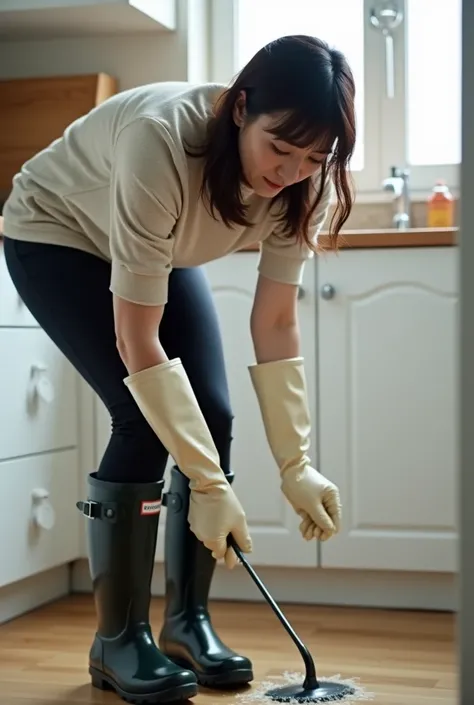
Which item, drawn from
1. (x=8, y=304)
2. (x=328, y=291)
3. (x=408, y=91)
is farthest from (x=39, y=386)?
(x=408, y=91)

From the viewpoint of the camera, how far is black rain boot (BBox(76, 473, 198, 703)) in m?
1.72

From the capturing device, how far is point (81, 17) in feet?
8.93

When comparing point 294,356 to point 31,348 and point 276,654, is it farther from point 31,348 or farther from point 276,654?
point 31,348

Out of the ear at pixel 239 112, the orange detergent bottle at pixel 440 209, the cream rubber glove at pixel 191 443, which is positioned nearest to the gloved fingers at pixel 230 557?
the cream rubber glove at pixel 191 443

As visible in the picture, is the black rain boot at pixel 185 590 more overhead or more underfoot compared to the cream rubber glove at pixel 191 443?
more underfoot

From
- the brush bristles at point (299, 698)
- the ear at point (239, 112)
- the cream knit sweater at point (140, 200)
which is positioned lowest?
the brush bristles at point (299, 698)

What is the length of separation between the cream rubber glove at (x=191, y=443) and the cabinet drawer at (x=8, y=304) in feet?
2.30

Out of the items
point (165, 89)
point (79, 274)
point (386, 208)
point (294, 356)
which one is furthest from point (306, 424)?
point (386, 208)

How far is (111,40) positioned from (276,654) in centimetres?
161

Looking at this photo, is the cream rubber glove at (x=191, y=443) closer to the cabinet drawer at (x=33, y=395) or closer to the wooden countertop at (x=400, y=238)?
the cabinet drawer at (x=33, y=395)

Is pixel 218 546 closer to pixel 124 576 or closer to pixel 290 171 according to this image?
pixel 124 576

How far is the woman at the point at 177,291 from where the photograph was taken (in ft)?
5.08

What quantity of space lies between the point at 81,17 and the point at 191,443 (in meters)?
1.48

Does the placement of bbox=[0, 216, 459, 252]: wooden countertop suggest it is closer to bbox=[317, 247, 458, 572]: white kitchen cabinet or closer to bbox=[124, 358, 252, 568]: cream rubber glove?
bbox=[317, 247, 458, 572]: white kitchen cabinet
